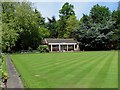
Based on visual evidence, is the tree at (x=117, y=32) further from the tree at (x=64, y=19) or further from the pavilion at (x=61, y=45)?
the tree at (x=64, y=19)

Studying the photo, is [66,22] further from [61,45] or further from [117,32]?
[117,32]

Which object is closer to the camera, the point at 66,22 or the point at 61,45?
the point at 61,45

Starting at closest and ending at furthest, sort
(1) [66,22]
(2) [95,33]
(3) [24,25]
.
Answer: (3) [24,25]
(2) [95,33]
(1) [66,22]

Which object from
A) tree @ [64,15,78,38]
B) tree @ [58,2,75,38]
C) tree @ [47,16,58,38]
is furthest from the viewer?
tree @ [47,16,58,38]

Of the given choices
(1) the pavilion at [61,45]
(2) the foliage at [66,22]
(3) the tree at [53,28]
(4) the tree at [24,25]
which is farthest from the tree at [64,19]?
(4) the tree at [24,25]

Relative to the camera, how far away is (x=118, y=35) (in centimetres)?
7112

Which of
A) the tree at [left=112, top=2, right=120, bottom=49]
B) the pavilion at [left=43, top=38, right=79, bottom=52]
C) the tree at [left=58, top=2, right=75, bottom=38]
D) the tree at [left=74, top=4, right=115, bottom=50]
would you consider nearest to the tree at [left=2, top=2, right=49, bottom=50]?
the pavilion at [left=43, top=38, right=79, bottom=52]

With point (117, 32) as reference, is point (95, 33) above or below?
below

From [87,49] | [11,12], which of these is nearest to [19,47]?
[11,12]

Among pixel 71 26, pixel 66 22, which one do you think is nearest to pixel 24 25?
pixel 71 26

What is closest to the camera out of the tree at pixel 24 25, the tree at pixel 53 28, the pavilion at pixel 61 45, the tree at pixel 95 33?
the tree at pixel 24 25

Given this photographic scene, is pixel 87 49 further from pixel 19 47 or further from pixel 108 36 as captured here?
pixel 19 47

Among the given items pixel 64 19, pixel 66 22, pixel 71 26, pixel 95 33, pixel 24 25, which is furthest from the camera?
pixel 64 19

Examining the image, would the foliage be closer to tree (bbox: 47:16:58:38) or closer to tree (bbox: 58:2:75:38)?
tree (bbox: 58:2:75:38)
